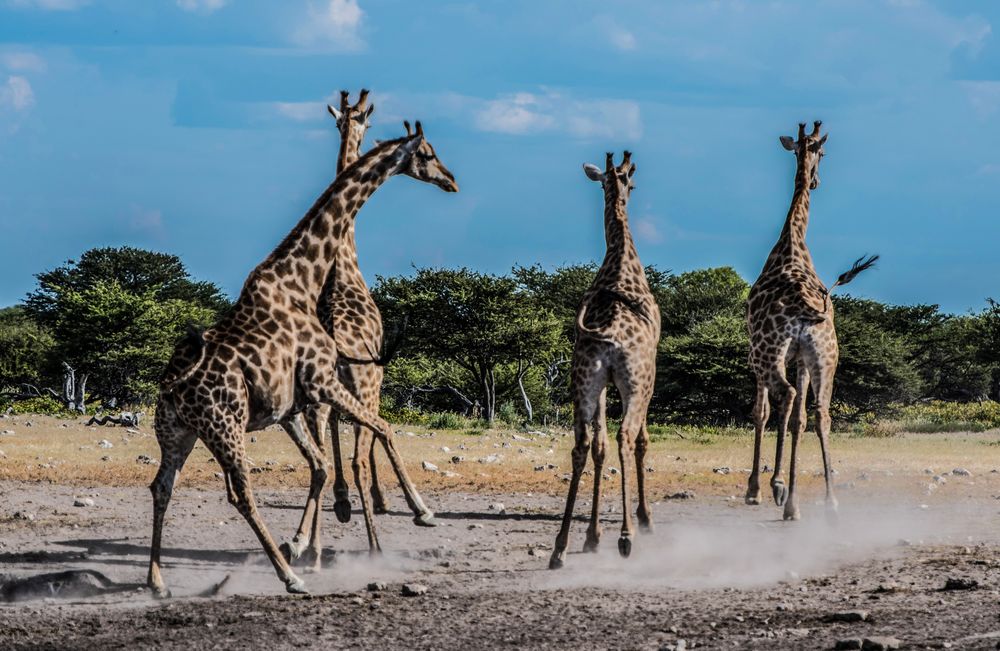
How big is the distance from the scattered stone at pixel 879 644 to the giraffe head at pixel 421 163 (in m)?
4.86

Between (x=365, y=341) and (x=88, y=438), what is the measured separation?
1082cm

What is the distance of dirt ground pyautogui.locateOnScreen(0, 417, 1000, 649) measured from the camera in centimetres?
680

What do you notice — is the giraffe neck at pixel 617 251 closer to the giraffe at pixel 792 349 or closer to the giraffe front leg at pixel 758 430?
the giraffe at pixel 792 349

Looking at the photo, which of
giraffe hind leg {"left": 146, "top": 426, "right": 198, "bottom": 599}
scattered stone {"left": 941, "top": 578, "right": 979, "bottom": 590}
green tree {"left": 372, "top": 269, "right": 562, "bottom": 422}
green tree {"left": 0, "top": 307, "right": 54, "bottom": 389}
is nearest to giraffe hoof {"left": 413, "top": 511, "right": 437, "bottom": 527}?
giraffe hind leg {"left": 146, "top": 426, "right": 198, "bottom": 599}

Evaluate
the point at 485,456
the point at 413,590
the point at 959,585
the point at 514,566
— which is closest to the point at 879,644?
the point at 959,585

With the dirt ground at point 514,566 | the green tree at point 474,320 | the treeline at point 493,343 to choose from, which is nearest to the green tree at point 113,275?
the treeline at point 493,343

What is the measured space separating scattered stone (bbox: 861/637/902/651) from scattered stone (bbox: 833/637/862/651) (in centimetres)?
2

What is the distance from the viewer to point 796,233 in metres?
12.7

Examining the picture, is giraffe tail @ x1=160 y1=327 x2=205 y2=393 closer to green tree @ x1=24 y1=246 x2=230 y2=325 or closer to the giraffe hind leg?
the giraffe hind leg

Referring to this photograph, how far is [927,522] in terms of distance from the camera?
36.6 ft

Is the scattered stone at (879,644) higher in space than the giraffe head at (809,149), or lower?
lower

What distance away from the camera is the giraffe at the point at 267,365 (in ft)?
25.3

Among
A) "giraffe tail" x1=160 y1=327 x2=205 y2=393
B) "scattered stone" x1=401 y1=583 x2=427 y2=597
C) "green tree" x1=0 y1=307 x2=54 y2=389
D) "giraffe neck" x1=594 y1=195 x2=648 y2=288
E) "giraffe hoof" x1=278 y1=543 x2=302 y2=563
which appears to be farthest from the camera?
"green tree" x1=0 y1=307 x2=54 y2=389

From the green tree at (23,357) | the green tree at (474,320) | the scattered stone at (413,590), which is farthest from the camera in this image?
the green tree at (23,357)
